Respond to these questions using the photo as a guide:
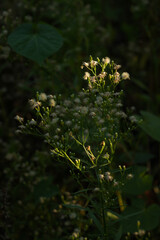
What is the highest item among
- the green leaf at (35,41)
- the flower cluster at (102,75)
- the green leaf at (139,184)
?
the green leaf at (35,41)

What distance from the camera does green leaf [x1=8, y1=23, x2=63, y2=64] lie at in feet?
7.96

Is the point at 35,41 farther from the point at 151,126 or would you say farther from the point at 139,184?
the point at 139,184

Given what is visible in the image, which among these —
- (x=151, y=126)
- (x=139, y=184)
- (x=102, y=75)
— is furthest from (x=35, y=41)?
(x=139, y=184)

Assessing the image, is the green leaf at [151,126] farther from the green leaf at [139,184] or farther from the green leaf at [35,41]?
the green leaf at [35,41]

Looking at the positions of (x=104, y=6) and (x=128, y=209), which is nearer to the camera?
(x=128, y=209)

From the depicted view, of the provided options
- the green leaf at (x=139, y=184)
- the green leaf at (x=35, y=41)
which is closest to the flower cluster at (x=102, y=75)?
the green leaf at (x=35, y=41)

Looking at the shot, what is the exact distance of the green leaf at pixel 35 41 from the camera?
2426 mm

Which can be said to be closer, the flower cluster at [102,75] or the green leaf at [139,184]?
the flower cluster at [102,75]

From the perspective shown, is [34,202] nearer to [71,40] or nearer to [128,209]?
[128,209]

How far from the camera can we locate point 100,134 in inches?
67.4

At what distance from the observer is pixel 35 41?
255cm

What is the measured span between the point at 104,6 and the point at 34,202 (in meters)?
3.63

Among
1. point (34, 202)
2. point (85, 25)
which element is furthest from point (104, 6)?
point (34, 202)

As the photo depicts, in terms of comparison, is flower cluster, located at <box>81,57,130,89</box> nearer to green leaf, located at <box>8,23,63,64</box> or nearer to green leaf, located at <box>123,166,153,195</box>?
green leaf, located at <box>8,23,63,64</box>
